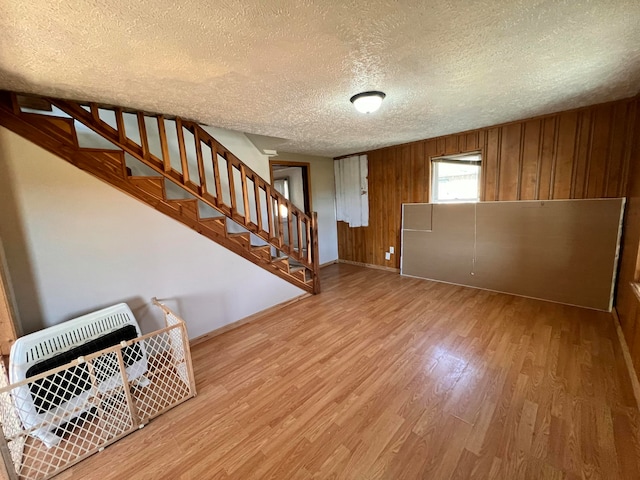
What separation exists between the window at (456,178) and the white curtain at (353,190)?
1.23 meters

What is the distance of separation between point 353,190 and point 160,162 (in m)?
3.39

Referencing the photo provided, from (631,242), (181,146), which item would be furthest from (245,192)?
(631,242)

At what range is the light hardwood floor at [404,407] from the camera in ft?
4.35

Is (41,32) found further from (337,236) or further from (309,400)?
(337,236)

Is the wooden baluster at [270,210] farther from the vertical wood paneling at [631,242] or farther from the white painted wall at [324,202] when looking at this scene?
the vertical wood paneling at [631,242]

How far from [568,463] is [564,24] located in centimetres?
219

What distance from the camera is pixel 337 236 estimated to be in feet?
18.2

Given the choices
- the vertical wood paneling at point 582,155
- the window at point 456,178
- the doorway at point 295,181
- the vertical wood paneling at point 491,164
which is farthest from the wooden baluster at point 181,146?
the vertical wood paneling at point 582,155

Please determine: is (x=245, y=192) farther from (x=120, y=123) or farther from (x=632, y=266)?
(x=632, y=266)

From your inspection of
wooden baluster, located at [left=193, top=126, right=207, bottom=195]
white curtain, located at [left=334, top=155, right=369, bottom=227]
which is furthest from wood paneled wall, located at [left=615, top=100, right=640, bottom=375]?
wooden baluster, located at [left=193, top=126, right=207, bottom=195]

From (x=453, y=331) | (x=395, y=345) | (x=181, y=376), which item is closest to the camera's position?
(x=181, y=376)

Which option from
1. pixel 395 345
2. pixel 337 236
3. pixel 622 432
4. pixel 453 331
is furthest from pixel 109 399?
pixel 337 236

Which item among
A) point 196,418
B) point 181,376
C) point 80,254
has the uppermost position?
point 80,254

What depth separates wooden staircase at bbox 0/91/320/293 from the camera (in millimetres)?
1885
